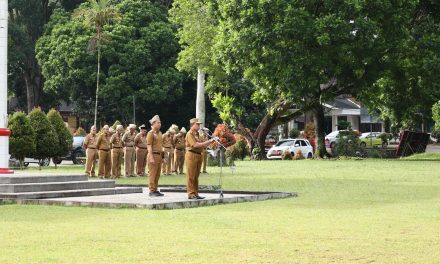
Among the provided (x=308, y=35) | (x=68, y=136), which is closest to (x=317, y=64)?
(x=308, y=35)

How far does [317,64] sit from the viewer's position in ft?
153

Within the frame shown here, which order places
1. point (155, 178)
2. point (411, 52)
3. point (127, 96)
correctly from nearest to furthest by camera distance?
point (155, 178), point (411, 52), point (127, 96)

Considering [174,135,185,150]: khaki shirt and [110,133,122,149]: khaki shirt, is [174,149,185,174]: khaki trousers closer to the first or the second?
[174,135,185,150]: khaki shirt

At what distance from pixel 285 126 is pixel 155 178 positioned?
5350cm

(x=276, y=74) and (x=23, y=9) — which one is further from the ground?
(x=23, y=9)

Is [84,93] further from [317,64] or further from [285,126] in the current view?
[317,64]

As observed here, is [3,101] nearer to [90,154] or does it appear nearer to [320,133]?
[90,154]

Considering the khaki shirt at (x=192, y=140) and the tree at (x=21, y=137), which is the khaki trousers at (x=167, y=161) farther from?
the khaki shirt at (x=192, y=140)

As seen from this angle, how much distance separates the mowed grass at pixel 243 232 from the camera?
12211mm

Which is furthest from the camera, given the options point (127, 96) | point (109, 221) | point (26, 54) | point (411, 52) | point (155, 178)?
point (26, 54)

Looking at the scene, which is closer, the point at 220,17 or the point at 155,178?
the point at 155,178

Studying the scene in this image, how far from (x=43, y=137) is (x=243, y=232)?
2478 cm

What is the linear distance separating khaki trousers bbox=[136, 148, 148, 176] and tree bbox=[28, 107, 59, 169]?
521cm

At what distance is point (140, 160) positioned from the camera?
115 feet
